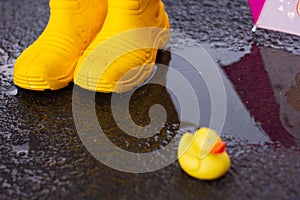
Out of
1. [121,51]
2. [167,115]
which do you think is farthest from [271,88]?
[121,51]

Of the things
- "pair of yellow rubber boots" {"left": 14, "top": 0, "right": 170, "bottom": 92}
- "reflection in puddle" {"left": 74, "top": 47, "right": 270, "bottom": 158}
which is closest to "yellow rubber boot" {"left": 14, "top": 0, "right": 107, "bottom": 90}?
"pair of yellow rubber boots" {"left": 14, "top": 0, "right": 170, "bottom": 92}

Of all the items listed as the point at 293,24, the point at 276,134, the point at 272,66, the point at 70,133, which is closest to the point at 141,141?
the point at 70,133

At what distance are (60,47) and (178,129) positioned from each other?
43 centimetres

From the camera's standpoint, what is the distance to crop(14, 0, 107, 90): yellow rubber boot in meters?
1.26

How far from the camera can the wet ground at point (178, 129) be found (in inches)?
39.4

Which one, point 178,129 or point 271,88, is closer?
point 178,129

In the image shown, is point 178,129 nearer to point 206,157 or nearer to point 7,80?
point 206,157

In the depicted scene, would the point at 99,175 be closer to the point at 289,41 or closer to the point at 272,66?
the point at 272,66

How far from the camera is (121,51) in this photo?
1.29 meters

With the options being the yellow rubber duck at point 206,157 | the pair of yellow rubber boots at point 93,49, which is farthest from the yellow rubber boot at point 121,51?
the yellow rubber duck at point 206,157

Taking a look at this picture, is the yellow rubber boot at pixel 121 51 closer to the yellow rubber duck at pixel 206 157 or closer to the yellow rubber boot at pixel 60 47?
the yellow rubber boot at pixel 60 47

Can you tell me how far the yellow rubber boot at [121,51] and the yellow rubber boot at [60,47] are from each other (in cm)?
4

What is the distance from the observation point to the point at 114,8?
128 cm

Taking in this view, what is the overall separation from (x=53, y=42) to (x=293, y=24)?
75 centimetres
